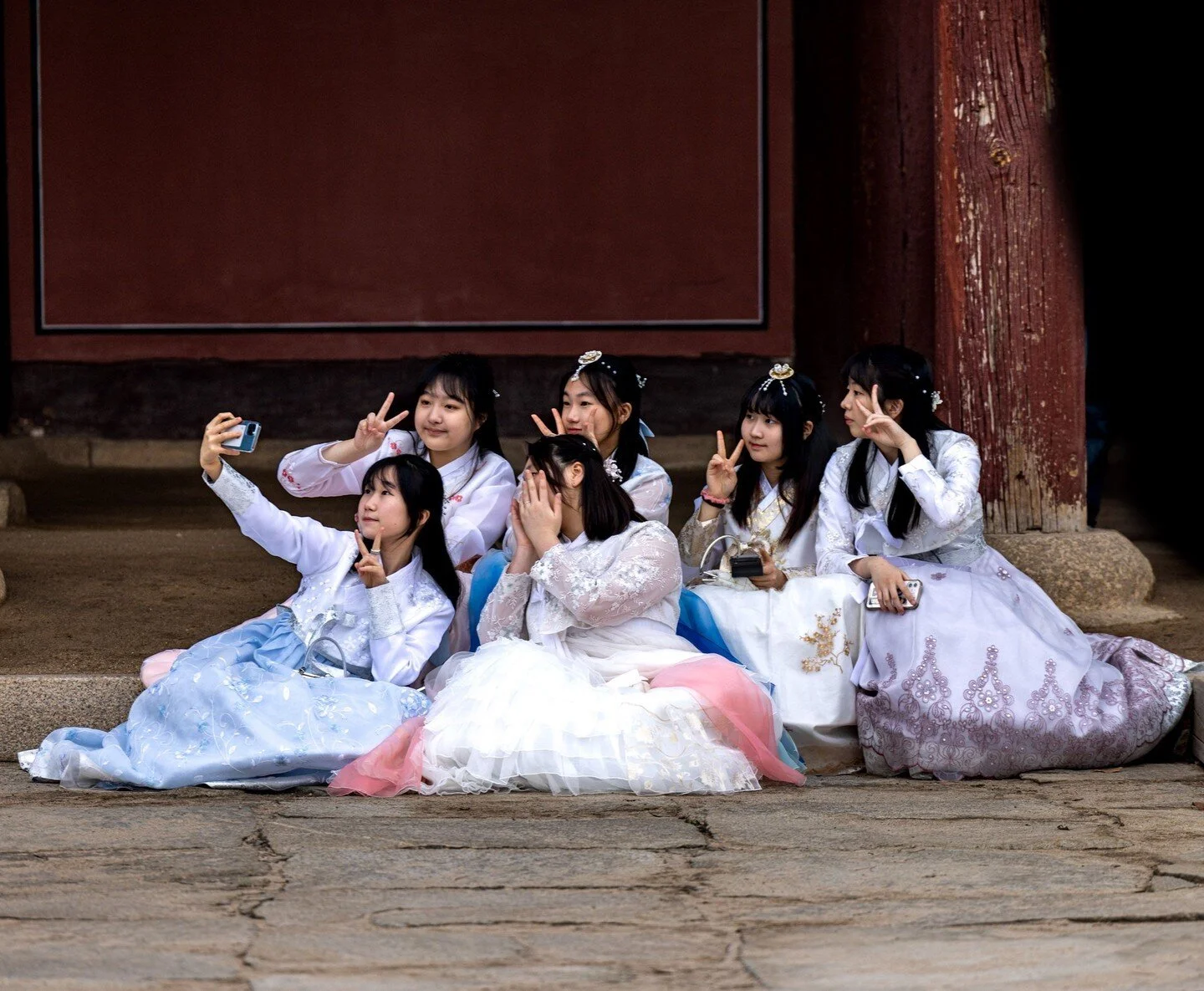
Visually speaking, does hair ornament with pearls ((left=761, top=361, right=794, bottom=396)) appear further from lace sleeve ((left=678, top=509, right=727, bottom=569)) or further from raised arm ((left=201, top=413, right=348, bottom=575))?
raised arm ((left=201, top=413, right=348, bottom=575))

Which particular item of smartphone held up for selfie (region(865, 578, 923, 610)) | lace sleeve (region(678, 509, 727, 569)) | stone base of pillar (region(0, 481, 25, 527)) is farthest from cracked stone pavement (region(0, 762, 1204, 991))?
stone base of pillar (region(0, 481, 25, 527))

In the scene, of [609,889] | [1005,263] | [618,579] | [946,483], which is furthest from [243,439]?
[1005,263]

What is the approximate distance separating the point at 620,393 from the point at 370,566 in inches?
36.0

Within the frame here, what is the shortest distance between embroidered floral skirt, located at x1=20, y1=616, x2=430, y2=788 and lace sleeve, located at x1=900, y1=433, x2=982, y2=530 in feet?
4.26

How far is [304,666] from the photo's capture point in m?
3.95

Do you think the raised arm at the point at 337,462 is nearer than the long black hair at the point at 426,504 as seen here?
No

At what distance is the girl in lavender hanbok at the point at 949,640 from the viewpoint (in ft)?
12.5

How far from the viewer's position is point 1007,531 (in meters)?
5.04

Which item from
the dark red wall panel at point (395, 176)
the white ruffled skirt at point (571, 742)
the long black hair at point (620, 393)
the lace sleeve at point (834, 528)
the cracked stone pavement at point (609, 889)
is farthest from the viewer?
the dark red wall panel at point (395, 176)

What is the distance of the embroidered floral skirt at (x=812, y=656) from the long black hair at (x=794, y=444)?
0.90 feet

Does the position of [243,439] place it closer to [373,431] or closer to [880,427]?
[373,431]

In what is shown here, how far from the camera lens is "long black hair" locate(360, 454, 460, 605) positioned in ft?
13.1

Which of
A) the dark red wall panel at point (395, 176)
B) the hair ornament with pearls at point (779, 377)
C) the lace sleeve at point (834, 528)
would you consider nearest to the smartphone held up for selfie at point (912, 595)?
the lace sleeve at point (834, 528)

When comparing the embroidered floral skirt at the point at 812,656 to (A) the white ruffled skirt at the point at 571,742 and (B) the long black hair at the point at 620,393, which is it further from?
(B) the long black hair at the point at 620,393
